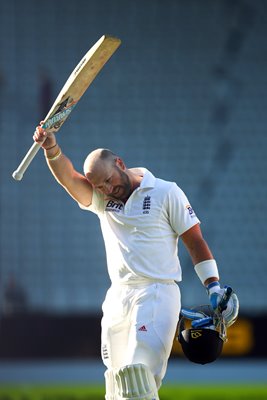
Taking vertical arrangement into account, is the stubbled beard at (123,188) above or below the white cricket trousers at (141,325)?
above

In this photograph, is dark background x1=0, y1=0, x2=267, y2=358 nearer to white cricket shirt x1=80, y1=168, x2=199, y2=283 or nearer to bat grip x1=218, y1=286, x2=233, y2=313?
white cricket shirt x1=80, y1=168, x2=199, y2=283

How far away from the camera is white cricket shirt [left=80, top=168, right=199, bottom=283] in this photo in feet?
14.0

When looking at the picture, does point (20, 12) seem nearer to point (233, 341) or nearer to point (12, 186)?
point (12, 186)

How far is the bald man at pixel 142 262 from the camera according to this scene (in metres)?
4.21

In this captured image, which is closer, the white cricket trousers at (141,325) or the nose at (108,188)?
the white cricket trousers at (141,325)

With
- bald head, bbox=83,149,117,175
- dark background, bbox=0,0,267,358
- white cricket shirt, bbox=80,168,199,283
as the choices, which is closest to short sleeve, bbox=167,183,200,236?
white cricket shirt, bbox=80,168,199,283

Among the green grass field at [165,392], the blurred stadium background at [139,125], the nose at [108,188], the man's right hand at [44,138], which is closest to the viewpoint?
the nose at [108,188]

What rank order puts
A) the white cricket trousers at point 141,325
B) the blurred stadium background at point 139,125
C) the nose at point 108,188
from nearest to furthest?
the white cricket trousers at point 141,325 < the nose at point 108,188 < the blurred stadium background at point 139,125

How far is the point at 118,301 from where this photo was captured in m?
4.30

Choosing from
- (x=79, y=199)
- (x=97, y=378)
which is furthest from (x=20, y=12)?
(x=79, y=199)

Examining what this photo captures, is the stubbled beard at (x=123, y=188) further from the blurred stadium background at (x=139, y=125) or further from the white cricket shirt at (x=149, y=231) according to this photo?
the blurred stadium background at (x=139, y=125)

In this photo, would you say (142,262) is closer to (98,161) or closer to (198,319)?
(198,319)

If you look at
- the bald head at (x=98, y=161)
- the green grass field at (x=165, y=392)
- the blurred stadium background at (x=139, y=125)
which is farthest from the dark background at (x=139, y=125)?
the bald head at (x=98, y=161)

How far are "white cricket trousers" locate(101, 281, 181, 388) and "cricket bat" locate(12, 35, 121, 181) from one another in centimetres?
67
